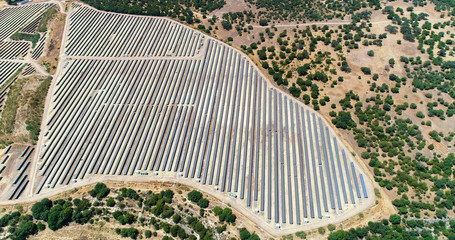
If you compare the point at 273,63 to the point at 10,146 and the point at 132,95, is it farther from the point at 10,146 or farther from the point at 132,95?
the point at 10,146

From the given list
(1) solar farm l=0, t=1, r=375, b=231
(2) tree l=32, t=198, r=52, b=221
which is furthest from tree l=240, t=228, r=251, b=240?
(2) tree l=32, t=198, r=52, b=221

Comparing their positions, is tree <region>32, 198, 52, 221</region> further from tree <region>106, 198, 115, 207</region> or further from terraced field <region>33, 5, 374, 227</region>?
tree <region>106, 198, 115, 207</region>

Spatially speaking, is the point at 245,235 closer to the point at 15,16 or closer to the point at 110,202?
the point at 110,202

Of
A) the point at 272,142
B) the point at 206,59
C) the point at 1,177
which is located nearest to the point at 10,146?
the point at 1,177

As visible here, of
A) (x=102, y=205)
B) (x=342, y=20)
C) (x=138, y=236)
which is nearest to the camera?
(x=138, y=236)

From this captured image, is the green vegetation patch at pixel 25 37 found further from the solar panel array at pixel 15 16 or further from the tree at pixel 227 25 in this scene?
the tree at pixel 227 25

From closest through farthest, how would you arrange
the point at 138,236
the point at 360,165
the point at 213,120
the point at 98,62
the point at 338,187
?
the point at 138,236 < the point at 338,187 < the point at 360,165 < the point at 213,120 < the point at 98,62
